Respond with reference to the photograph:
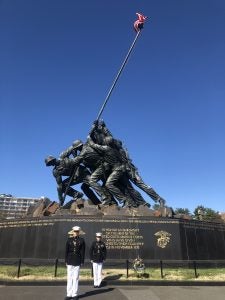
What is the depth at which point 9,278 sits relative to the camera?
11305 millimetres

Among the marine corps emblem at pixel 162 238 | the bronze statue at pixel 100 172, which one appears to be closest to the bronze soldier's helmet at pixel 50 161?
the bronze statue at pixel 100 172

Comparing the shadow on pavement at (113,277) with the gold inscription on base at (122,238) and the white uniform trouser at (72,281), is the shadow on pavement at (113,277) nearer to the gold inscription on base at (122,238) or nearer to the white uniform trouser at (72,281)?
the white uniform trouser at (72,281)

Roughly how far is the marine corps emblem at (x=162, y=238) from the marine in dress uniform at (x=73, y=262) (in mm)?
7653

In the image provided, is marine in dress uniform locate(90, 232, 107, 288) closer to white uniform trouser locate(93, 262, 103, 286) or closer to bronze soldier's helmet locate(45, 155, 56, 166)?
white uniform trouser locate(93, 262, 103, 286)

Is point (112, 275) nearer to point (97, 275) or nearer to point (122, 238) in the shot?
point (97, 275)

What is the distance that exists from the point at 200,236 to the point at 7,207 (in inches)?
6349

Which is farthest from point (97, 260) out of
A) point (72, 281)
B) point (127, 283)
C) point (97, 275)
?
point (72, 281)

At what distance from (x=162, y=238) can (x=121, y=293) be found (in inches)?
277

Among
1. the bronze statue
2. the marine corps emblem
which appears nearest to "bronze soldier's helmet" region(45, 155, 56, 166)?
the bronze statue

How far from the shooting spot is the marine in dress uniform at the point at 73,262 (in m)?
8.41

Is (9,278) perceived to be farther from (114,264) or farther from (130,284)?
(114,264)

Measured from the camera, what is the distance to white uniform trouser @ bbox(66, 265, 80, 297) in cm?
839

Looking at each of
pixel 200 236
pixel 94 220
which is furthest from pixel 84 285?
pixel 200 236

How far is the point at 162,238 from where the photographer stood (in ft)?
53.2
